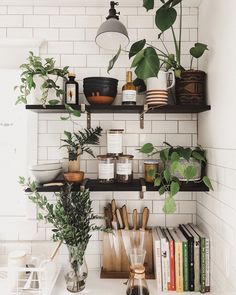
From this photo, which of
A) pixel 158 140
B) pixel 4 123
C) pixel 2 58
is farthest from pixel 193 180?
pixel 2 58

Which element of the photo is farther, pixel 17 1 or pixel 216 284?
pixel 17 1

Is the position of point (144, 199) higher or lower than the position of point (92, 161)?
lower

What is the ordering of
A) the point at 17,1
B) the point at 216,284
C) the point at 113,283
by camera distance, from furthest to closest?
the point at 17,1
the point at 113,283
the point at 216,284

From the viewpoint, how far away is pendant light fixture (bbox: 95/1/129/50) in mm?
1408

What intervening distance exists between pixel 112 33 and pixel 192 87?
1.70 feet

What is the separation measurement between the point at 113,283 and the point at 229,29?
1426 millimetres

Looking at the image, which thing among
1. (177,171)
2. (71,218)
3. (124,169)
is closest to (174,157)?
(177,171)

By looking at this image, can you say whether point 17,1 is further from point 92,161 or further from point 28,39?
point 92,161

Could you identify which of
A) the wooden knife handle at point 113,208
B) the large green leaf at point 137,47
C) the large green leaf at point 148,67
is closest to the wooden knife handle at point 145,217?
the wooden knife handle at point 113,208

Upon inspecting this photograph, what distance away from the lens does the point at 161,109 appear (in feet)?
4.75

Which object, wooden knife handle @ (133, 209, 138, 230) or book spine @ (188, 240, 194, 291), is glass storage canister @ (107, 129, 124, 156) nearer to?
wooden knife handle @ (133, 209, 138, 230)

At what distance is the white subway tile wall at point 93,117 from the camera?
167 centimetres

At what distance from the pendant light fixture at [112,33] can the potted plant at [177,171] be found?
62cm

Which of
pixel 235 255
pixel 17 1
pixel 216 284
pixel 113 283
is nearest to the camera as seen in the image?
pixel 235 255
